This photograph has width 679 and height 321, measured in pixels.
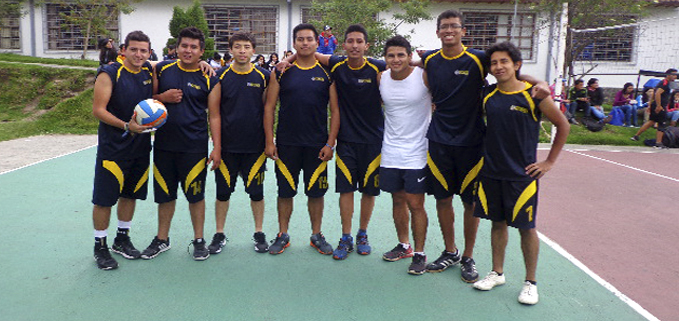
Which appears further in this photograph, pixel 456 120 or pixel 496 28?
pixel 496 28

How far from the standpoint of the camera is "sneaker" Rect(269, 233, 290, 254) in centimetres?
461

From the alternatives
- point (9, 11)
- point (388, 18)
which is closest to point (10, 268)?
point (388, 18)

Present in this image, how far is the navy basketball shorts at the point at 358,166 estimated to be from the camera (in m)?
4.54

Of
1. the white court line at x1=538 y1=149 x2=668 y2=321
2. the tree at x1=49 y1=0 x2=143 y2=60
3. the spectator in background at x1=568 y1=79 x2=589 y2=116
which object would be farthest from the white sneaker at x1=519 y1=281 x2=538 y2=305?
the tree at x1=49 y1=0 x2=143 y2=60

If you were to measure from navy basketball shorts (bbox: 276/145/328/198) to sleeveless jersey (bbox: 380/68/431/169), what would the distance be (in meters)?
0.66

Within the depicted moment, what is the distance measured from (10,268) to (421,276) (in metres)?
3.32

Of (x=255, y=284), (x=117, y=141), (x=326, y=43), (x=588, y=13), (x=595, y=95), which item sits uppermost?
(x=588, y=13)

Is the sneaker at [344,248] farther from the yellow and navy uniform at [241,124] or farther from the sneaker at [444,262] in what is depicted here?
the yellow and navy uniform at [241,124]

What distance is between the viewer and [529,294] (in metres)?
3.72

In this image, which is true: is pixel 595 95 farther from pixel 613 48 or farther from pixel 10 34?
pixel 10 34

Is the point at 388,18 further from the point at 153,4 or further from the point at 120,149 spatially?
the point at 120,149

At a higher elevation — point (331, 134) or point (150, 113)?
point (150, 113)

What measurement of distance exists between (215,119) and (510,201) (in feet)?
8.26

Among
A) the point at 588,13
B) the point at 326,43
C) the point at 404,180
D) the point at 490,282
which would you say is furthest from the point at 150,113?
the point at 588,13
